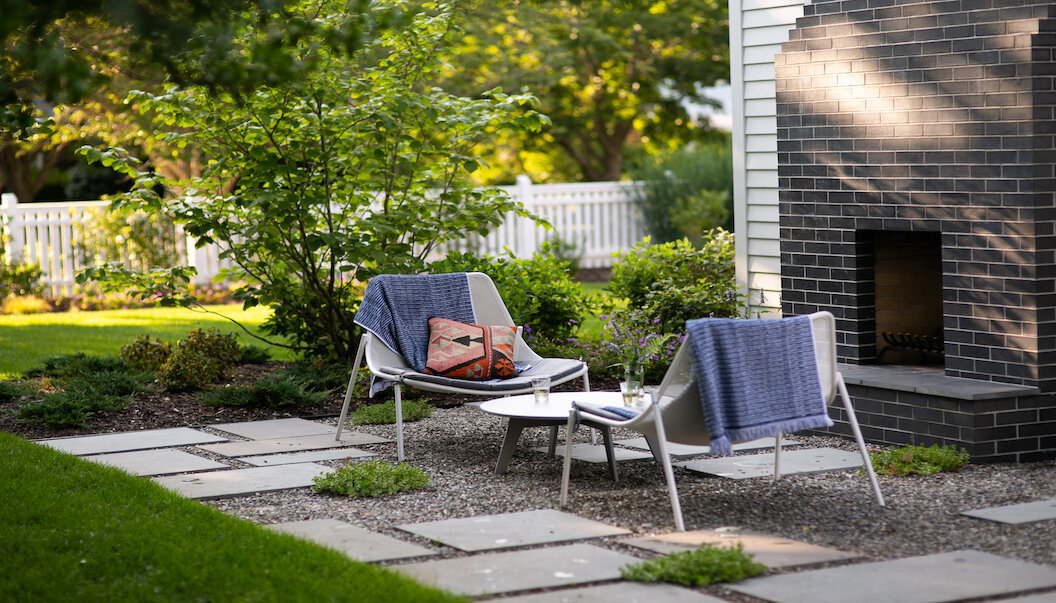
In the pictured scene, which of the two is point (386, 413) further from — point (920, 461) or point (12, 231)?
point (12, 231)

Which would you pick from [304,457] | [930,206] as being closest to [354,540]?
[304,457]

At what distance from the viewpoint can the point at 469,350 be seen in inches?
246

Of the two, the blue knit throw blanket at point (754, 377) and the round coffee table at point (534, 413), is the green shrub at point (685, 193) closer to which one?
the round coffee table at point (534, 413)

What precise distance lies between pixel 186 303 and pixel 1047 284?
5.03 meters

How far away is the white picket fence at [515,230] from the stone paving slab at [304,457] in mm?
7013

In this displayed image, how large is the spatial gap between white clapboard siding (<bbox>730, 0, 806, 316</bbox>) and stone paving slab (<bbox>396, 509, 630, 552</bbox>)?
344 centimetres

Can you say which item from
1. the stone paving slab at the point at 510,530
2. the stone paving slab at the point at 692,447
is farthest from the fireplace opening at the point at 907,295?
the stone paving slab at the point at 510,530

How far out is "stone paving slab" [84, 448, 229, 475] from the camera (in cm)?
548

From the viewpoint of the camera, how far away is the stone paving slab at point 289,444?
5.95 meters

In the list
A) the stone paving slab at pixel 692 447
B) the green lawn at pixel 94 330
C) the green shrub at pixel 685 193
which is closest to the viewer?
the stone paving slab at pixel 692 447

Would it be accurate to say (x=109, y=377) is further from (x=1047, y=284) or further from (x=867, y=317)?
(x=1047, y=284)

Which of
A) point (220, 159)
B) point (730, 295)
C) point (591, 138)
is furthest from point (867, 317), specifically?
point (591, 138)

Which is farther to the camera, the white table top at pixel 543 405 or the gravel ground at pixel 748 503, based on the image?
the white table top at pixel 543 405

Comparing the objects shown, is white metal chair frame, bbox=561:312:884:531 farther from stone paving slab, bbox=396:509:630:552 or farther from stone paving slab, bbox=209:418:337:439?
stone paving slab, bbox=209:418:337:439
